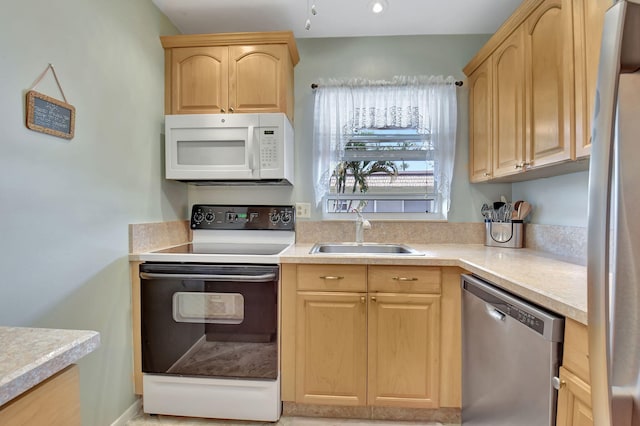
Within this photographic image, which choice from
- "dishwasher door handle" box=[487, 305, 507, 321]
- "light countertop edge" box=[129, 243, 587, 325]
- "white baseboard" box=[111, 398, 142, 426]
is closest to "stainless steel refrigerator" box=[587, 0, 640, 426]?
"light countertop edge" box=[129, 243, 587, 325]

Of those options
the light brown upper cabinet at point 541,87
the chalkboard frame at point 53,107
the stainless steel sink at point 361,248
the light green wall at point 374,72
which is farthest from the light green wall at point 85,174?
the light brown upper cabinet at point 541,87

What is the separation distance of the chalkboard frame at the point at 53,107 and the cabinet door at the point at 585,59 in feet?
6.72

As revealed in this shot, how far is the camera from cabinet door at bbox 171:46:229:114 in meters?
1.93

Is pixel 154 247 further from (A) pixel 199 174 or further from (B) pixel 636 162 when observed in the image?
(B) pixel 636 162

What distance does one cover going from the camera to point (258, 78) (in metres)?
1.91

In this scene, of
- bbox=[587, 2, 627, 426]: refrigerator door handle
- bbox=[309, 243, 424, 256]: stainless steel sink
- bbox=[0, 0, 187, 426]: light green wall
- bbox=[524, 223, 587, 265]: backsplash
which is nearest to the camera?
bbox=[587, 2, 627, 426]: refrigerator door handle

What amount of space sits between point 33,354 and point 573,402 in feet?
4.22

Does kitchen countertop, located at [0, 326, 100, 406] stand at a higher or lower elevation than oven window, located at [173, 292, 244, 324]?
higher

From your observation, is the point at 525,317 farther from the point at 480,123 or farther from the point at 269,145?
the point at 269,145

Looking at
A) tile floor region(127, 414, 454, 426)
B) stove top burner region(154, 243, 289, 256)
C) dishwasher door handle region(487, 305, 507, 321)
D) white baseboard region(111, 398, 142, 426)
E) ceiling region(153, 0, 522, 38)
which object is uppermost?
ceiling region(153, 0, 522, 38)

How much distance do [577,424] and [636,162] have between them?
0.78m

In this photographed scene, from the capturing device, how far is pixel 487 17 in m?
1.98

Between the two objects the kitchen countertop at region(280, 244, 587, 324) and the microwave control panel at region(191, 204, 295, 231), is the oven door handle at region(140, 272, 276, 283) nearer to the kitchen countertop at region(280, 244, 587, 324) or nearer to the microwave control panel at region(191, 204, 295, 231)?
the kitchen countertop at region(280, 244, 587, 324)

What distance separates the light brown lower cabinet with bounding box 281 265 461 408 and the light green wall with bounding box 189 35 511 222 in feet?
2.48
